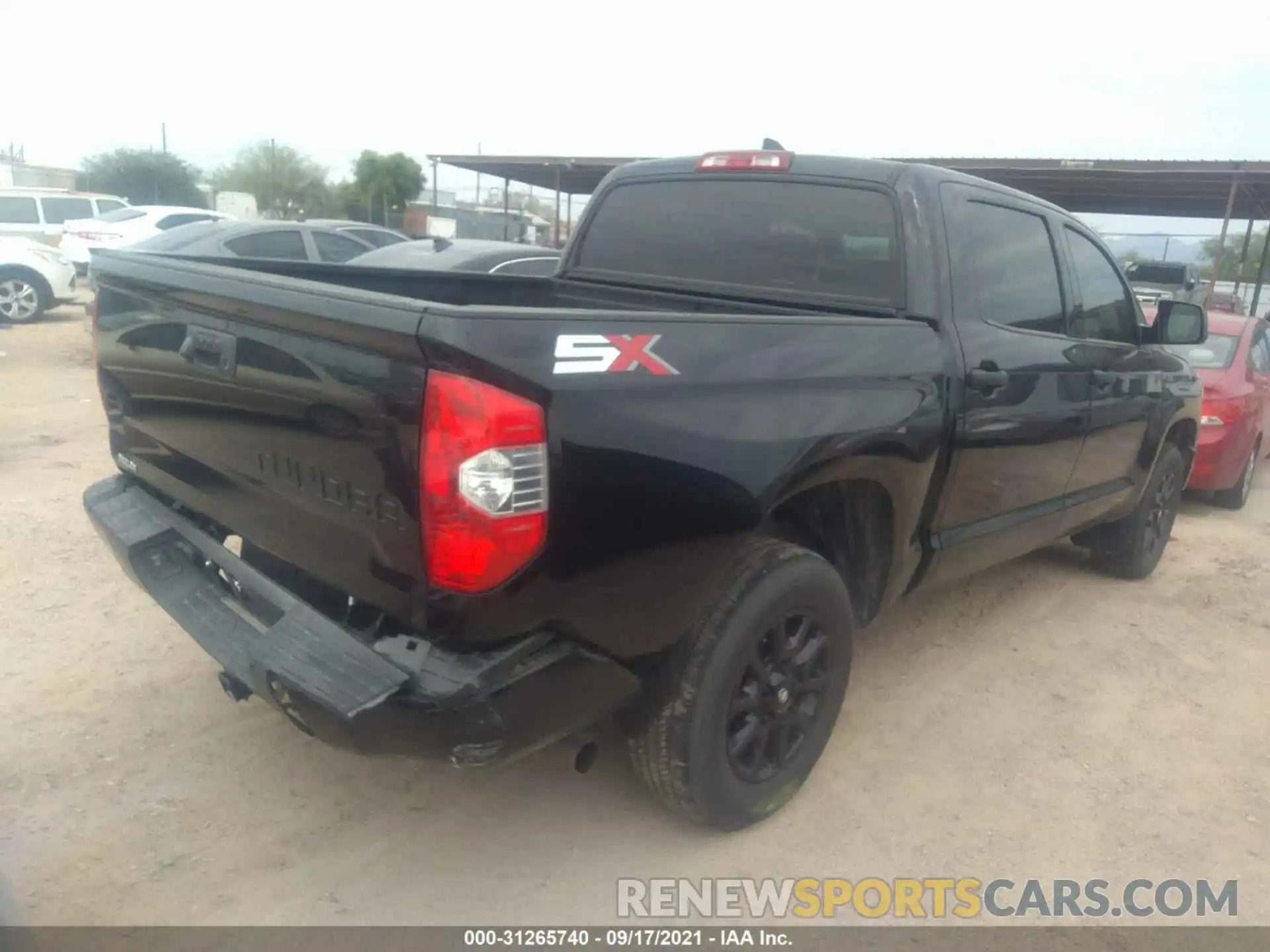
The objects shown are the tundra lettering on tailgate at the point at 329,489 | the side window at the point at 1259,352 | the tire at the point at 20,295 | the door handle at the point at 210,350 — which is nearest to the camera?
the tundra lettering on tailgate at the point at 329,489

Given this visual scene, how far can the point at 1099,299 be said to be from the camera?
4.38m

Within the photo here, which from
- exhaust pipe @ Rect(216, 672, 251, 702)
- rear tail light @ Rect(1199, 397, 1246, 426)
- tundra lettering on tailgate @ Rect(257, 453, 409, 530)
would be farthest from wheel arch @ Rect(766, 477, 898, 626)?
rear tail light @ Rect(1199, 397, 1246, 426)

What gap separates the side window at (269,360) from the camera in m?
2.23

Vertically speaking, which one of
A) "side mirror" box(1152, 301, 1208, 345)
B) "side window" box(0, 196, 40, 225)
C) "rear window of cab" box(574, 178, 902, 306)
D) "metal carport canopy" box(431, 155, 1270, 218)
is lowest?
"side window" box(0, 196, 40, 225)

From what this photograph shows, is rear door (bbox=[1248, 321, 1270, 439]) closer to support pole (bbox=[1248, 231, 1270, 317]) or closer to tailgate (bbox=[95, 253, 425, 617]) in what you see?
tailgate (bbox=[95, 253, 425, 617])

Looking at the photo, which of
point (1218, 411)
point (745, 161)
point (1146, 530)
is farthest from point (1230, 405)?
point (745, 161)

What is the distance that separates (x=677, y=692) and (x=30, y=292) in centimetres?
1472

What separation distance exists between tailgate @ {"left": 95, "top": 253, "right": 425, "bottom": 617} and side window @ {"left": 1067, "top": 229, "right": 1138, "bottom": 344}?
3183 millimetres

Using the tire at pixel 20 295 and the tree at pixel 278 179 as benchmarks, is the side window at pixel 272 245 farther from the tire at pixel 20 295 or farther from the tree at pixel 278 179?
the tree at pixel 278 179

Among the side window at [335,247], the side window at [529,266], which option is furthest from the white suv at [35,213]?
the side window at [529,266]

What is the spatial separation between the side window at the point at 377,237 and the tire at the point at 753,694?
868 centimetres

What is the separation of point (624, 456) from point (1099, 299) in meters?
3.12

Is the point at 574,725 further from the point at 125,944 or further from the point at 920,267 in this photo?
Result: the point at 920,267

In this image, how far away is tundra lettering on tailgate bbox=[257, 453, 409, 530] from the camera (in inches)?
82.1
